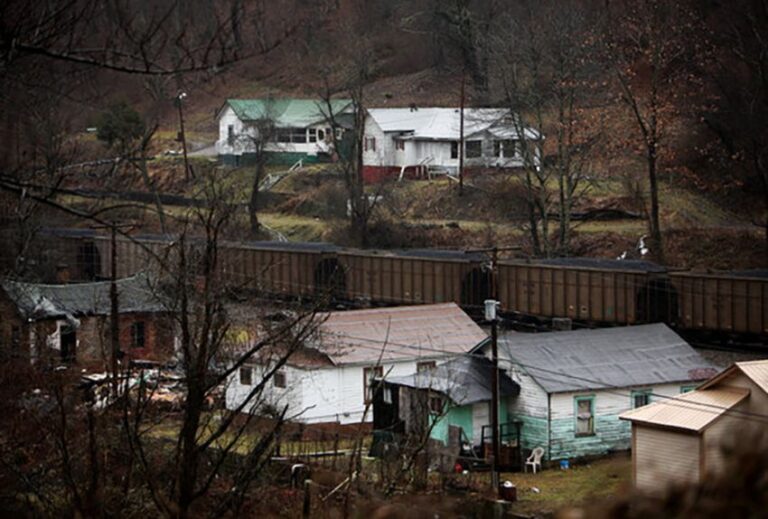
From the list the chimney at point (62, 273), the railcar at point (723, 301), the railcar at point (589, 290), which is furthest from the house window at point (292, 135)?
the railcar at point (723, 301)

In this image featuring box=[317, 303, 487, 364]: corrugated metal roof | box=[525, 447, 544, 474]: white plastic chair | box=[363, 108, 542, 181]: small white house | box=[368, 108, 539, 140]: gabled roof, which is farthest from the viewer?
box=[363, 108, 542, 181]: small white house

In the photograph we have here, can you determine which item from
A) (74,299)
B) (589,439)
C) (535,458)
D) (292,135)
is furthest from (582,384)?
(292,135)

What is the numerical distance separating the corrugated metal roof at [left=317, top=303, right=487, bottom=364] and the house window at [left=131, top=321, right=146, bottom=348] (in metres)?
6.39

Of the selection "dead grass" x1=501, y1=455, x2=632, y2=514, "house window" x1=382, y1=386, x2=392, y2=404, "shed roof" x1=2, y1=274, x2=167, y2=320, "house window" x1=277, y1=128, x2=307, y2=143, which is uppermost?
"house window" x1=277, y1=128, x2=307, y2=143

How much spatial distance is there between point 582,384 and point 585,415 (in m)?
0.62

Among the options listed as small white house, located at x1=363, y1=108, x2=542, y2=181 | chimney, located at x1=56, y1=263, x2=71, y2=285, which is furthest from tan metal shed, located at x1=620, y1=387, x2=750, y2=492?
small white house, located at x1=363, y1=108, x2=542, y2=181

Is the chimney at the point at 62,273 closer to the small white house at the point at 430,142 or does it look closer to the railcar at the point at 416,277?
the railcar at the point at 416,277

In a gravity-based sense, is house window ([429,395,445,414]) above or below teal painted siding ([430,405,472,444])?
above

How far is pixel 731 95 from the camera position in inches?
1560

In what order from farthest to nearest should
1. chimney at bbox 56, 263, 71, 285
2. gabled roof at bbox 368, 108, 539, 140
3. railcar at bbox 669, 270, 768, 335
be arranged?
→ gabled roof at bbox 368, 108, 539, 140, chimney at bbox 56, 263, 71, 285, railcar at bbox 669, 270, 768, 335

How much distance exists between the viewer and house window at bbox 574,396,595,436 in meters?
21.9

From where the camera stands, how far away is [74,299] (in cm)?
2900

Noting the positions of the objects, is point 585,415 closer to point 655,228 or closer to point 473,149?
point 655,228

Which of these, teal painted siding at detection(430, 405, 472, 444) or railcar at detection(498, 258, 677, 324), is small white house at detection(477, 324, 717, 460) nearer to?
teal painted siding at detection(430, 405, 472, 444)
